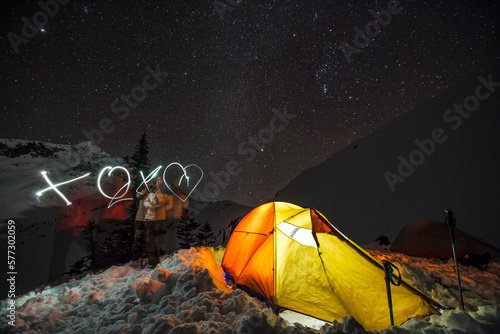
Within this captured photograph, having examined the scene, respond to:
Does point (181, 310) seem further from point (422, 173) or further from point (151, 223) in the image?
point (422, 173)

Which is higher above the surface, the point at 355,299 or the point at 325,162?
the point at 325,162

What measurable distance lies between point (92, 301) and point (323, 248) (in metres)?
4.89

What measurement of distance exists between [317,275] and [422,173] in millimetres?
17117

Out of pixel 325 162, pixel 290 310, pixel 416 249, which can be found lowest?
pixel 416 249

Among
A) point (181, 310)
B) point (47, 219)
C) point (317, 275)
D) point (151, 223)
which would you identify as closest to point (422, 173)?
point (317, 275)

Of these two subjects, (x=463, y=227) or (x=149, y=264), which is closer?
(x=149, y=264)

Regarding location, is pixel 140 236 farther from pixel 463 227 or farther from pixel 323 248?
pixel 463 227

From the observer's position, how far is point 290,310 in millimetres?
4035

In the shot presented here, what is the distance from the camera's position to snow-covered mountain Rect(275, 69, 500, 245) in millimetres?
13094

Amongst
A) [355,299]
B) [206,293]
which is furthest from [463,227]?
[206,293]

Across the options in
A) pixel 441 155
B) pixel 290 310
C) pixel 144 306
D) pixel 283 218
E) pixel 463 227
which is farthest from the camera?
pixel 441 155

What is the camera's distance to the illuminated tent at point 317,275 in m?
3.69

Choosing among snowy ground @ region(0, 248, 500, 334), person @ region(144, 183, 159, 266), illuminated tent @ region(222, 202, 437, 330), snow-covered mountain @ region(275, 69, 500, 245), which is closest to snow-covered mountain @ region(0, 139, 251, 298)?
person @ region(144, 183, 159, 266)

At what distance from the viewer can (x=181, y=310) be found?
336cm
